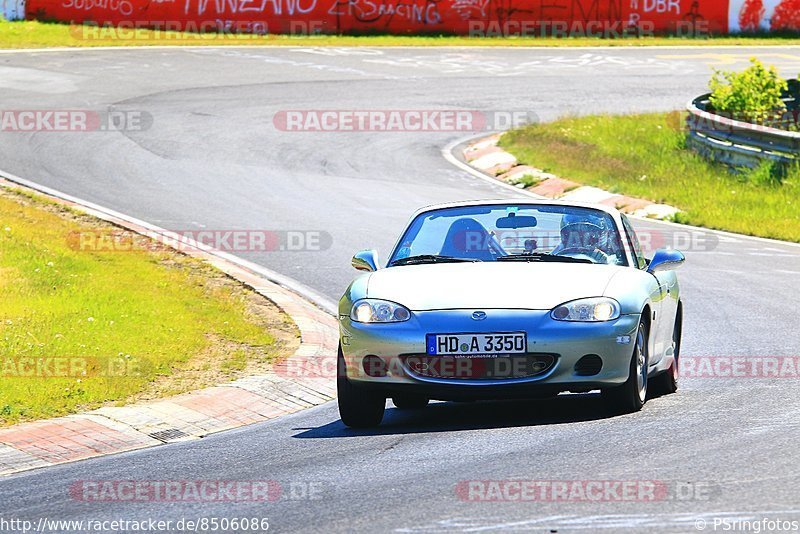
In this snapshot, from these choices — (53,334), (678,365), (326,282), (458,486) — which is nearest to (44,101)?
(326,282)

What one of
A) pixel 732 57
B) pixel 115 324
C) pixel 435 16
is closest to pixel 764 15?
pixel 732 57

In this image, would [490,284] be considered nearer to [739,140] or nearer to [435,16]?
[739,140]

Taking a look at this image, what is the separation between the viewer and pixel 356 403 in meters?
9.34

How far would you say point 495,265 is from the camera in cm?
953

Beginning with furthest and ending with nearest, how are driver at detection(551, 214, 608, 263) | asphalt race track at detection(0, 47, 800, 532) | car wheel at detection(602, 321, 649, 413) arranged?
driver at detection(551, 214, 608, 263) → car wheel at detection(602, 321, 649, 413) → asphalt race track at detection(0, 47, 800, 532)

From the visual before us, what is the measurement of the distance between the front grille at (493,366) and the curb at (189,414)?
191 cm

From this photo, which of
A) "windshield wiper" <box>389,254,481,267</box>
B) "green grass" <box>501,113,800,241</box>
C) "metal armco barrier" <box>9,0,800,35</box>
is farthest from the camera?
"metal armco barrier" <box>9,0,800,35</box>

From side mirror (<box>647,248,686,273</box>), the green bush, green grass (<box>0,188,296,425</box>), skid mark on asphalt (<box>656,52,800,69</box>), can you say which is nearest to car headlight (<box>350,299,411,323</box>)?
side mirror (<box>647,248,686,273</box>)

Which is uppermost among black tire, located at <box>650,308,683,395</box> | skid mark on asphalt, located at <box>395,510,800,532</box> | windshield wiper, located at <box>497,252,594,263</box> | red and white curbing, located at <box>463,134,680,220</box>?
windshield wiper, located at <box>497,252,594,263</box>

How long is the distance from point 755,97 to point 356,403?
17777mm

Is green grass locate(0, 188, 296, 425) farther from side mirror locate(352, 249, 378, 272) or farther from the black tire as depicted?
the black tire

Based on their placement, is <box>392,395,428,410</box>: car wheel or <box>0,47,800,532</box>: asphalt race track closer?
<box>0,47,800,532</box>: asphalt race track

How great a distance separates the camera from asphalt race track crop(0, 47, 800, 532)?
6.98m

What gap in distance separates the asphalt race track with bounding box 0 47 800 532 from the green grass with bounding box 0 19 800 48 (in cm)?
151
